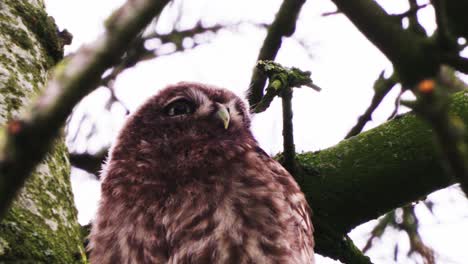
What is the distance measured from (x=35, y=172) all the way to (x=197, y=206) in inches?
26.7

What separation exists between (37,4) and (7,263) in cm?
139

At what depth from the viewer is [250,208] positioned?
2.72m

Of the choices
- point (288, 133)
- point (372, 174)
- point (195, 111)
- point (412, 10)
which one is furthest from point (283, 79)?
point (195, 111)

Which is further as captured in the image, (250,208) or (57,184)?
(250,208)

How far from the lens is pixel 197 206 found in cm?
272

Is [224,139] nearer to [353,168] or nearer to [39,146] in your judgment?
[353,168]

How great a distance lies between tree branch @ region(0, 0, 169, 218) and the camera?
97 centimetres

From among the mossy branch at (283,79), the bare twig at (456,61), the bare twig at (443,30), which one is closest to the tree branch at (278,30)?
the mossy branch at (283,79)

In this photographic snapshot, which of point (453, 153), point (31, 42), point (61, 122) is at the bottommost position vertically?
point (453, 153)

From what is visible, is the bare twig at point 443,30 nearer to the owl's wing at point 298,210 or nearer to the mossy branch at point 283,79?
the mossy branch at point 283,79

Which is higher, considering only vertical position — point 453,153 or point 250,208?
point 250,208

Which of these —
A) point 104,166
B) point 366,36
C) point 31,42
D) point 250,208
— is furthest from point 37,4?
point 366,36

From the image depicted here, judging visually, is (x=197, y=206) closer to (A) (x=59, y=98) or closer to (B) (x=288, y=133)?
(B) (x=288, y=133)

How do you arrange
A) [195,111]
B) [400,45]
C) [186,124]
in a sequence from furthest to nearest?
[195,111] < [186,124] < [400,45]
